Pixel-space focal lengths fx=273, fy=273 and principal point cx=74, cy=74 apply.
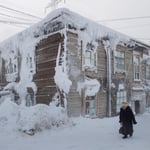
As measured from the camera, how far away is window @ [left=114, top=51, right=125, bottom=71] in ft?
64.6

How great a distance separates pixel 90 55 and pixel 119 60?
11.3 ft

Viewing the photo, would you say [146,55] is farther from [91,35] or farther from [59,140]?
[59,140]

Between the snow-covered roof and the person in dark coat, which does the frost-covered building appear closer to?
the snow-covered roof

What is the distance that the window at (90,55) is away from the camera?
17164mm

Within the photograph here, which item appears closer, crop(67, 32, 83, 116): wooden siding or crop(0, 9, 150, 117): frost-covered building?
crop(67, 32, 83, 116): wooden siding

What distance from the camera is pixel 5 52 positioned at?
22.5m

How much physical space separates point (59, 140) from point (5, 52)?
13.5 metres

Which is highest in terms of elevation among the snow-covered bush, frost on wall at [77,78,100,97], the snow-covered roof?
the snow-covered roof

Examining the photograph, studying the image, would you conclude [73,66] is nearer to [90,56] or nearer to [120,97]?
[90,56]

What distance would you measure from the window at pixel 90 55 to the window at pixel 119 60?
2.50 metres

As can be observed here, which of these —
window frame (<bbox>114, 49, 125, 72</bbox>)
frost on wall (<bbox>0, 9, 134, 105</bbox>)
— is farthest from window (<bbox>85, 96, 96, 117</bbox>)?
window frame (<bbox>114, 49, 125, 72</bbox>)

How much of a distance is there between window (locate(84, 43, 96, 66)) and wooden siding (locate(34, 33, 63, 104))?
76.1 inches

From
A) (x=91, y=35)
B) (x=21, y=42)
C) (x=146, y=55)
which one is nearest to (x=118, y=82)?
(x=91, y=35)

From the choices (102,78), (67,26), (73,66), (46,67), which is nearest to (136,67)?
(102,78)
